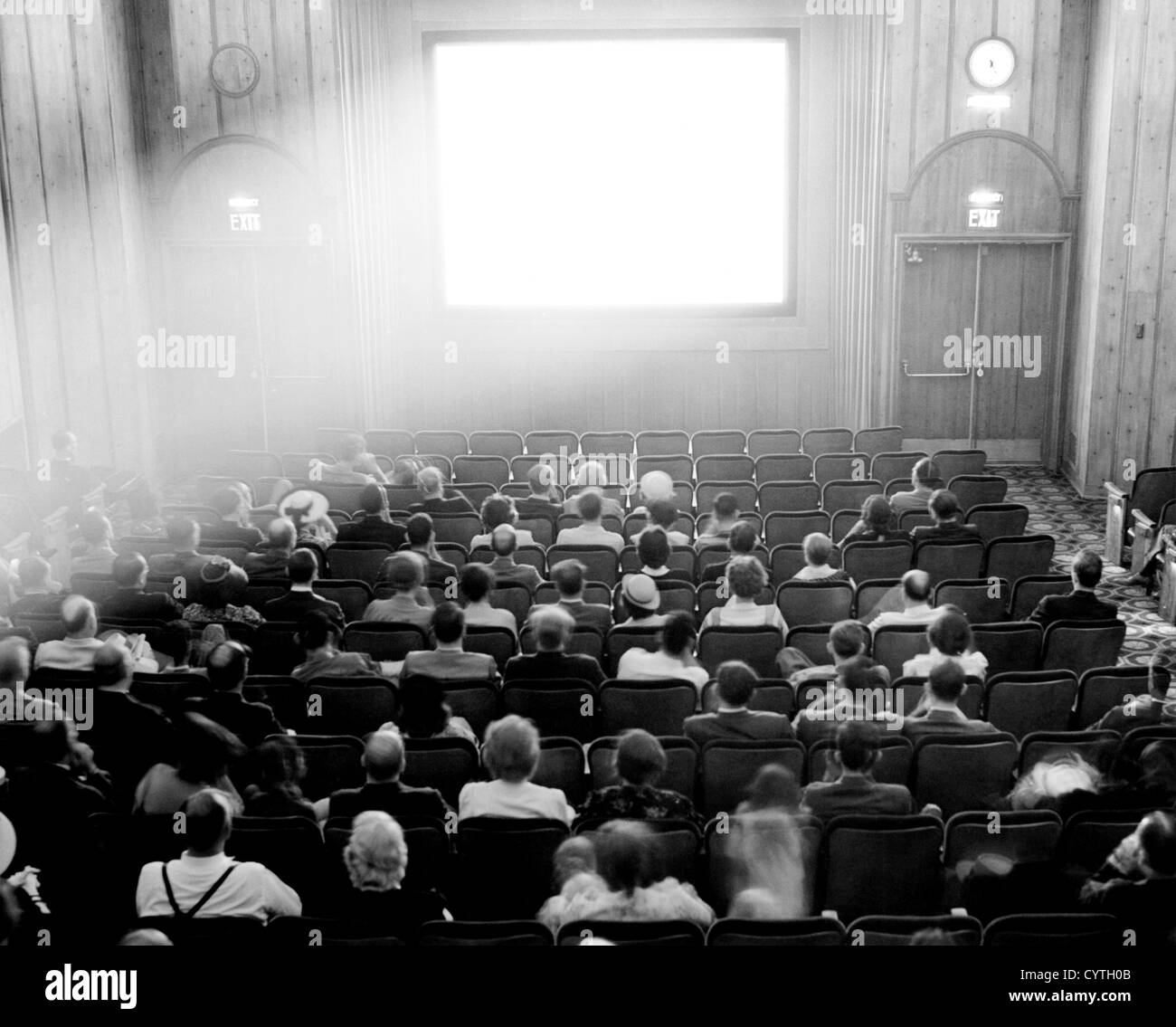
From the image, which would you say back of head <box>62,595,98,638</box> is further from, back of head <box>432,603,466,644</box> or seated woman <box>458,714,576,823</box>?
seated woman <box>458,714,576,823</box>

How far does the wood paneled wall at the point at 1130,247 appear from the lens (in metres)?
13.4

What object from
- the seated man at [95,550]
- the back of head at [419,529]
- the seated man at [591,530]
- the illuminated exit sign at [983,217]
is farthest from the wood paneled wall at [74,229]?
the illuminated exit sign at [983,217]

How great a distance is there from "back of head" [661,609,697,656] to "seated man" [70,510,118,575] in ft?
12.8

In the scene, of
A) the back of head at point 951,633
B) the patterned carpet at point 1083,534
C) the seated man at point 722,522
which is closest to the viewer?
the back of head at point 951,633

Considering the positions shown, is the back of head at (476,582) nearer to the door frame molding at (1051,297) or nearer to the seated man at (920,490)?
the seated man at (920,490)

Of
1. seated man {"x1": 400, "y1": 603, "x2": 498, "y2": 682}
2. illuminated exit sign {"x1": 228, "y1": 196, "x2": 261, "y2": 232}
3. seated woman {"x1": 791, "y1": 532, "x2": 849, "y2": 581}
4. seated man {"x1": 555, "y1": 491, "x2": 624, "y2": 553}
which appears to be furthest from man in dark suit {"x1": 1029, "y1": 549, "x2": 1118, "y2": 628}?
illuminated exit sign {"x1": 228, "y1": 196, "x2": 261, "y2": 232}

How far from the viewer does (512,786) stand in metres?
5.49

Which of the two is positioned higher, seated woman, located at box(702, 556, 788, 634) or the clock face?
the clock face

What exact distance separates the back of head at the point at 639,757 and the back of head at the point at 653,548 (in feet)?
9.54

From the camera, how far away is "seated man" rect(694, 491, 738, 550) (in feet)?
30.5

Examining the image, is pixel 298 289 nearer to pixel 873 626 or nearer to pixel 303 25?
pixel 303 25

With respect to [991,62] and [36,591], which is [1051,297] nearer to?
[991,62]

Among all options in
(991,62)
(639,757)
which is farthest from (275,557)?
(991,62)

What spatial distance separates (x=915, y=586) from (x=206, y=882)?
4291 mm
